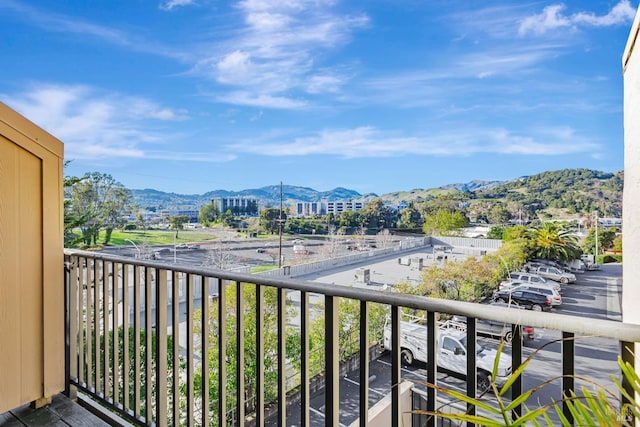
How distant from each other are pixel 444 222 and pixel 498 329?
2.40 m

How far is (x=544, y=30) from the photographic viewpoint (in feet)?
14.8

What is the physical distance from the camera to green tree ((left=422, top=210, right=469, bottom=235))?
3188 millimetres

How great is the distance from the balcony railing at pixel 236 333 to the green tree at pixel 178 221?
1674mm

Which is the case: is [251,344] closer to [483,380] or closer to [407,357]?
[407,357]

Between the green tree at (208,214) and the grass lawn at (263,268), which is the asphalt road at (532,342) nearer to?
the grass lawn at (263,268)

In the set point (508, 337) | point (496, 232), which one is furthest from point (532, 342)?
point (496, 232)

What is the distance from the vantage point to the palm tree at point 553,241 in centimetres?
252

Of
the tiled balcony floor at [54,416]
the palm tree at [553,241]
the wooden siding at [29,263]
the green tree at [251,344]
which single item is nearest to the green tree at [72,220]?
the green tree at [251,344]

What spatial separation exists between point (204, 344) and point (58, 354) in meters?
1.16

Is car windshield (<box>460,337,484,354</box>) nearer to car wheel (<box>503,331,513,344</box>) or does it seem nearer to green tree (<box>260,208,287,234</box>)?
car wheel (<box>503,331,513,344</box>)

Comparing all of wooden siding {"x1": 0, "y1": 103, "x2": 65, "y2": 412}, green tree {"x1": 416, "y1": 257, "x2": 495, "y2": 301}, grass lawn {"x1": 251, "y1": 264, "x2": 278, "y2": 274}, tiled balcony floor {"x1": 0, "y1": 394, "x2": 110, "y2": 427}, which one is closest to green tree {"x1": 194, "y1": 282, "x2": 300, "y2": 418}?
grass lawn {"x1": 251, "y1": 264, "x2": 278, "y2": 274}

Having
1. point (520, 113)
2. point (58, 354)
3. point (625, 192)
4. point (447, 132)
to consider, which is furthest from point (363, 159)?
point (625, 192)

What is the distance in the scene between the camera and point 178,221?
13.7ft

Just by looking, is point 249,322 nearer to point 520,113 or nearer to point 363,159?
point 520,113
